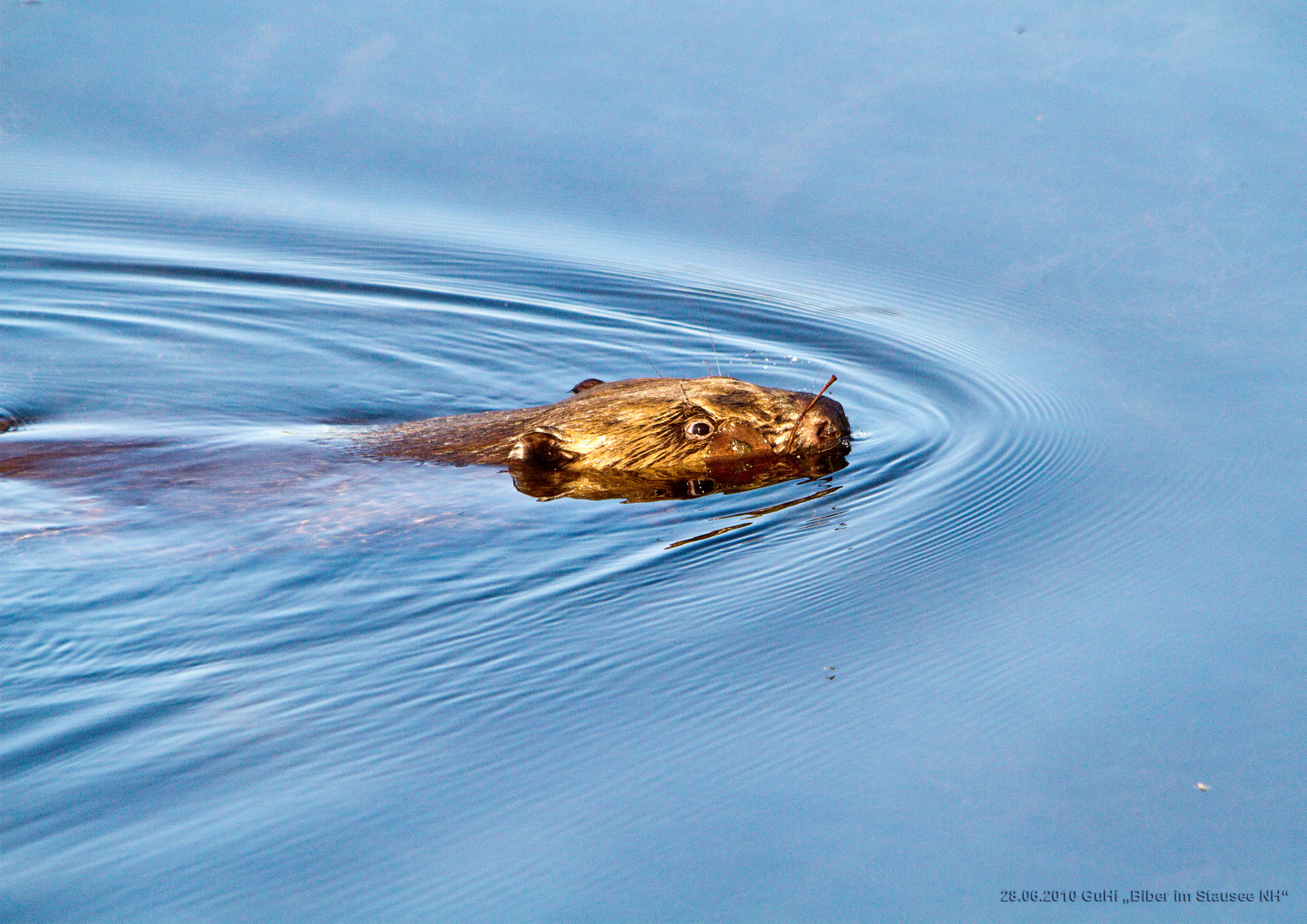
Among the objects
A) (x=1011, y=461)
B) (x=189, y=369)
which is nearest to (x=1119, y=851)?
(x=1011, y=461)

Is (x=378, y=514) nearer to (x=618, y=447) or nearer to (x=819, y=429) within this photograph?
(x=618, y=447)

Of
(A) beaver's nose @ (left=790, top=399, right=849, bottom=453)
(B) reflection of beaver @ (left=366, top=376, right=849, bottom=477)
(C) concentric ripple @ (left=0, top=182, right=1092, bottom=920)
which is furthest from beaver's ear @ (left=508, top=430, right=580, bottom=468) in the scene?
(A) beaver's nose @ (left=790, top=399, right=849, bottom=453)

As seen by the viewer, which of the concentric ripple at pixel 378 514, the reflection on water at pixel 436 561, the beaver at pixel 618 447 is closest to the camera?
the reflection on water at pixel 436 561

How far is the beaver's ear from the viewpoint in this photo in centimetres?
680

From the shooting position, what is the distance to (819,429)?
271 inches

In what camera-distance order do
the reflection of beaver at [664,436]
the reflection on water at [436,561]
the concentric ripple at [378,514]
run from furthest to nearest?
the reflection of beaver at [664,436]
the concentric ripple at [378,514]
the reflection on water at [436,561]

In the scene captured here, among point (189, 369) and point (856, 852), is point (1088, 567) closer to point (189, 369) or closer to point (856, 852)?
point (856, 852)

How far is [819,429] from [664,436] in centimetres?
74

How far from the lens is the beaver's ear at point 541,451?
6805 mm

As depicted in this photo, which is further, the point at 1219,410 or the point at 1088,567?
the point at 1219,410

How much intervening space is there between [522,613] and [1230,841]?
268 cm

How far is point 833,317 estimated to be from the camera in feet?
29.4

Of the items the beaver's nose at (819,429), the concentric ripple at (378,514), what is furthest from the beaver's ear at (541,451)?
the beaver's nose at (819,429)

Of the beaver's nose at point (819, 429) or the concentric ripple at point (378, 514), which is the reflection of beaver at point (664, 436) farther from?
the concentric ripple at point (378, 514)
